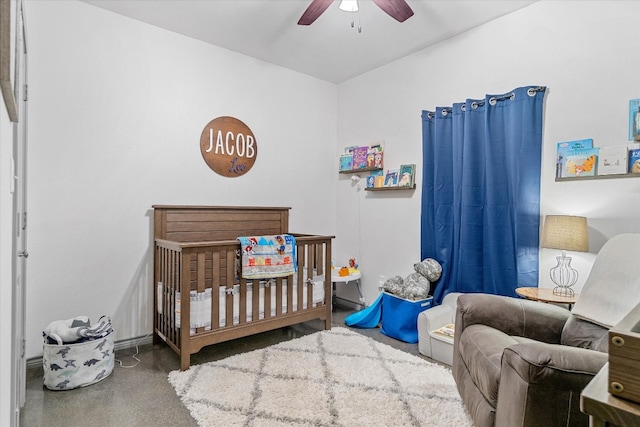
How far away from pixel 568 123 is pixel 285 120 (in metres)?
2.53

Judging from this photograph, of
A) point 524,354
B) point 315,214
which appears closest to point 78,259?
point 315,214

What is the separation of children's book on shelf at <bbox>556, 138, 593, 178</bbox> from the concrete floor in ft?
5.45

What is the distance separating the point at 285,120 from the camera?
147 inches

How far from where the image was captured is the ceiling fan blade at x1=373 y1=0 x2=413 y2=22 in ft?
6.86

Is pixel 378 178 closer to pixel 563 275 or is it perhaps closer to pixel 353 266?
pixel 353 266

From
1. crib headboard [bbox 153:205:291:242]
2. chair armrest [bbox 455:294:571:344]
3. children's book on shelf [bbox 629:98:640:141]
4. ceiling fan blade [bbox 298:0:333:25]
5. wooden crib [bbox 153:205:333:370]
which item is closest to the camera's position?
chair armrest [bbox 455:294:571:344]

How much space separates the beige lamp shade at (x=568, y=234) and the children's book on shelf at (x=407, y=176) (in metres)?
1.32

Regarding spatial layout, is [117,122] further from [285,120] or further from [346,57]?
[346,57]

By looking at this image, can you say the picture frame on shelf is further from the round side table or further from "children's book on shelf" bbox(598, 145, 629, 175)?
the round side table

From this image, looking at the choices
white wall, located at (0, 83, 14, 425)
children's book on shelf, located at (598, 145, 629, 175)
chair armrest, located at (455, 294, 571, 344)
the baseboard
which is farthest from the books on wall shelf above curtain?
the baseboard

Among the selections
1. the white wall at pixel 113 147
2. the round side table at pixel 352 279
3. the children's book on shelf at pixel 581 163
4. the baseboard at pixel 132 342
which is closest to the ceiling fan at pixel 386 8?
the white wall at pixel 113 147

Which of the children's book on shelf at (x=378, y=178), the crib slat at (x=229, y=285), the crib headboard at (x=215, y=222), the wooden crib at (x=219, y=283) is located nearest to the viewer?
the wooden crib at (x=219, y=283)

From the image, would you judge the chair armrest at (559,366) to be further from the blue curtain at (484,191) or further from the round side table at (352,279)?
the round side table at (352,279)

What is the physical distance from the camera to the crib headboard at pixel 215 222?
A: 2.83 metres
